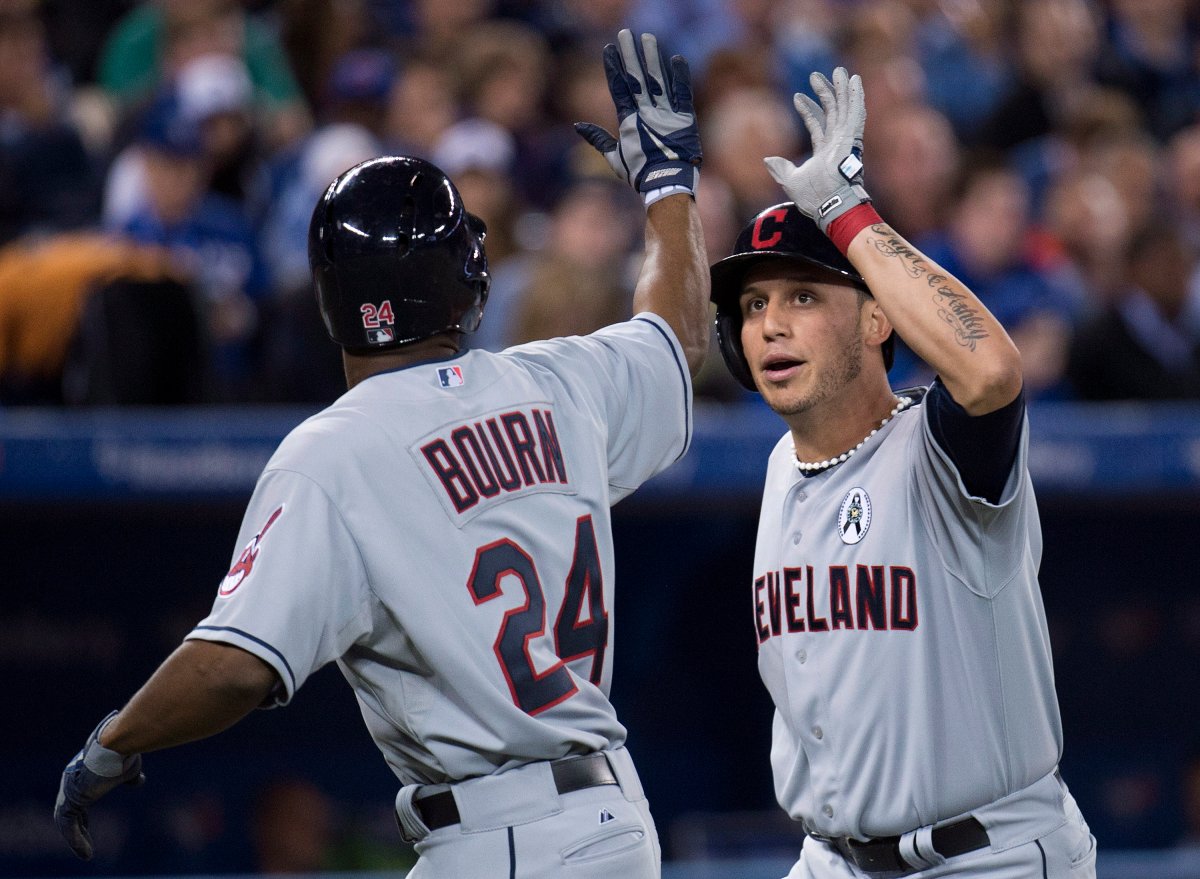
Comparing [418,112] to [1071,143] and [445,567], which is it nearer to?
[1071,143]

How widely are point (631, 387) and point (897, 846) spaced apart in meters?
0.90

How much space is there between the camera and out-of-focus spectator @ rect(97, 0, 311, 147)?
6812mm

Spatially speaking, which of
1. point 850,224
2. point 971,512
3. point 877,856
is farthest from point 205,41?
point 877,856

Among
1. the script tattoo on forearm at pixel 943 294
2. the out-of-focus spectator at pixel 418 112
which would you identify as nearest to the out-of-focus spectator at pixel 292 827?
the out-of-focus spectator at pixel 418 112

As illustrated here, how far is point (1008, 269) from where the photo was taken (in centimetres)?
Answer: 682

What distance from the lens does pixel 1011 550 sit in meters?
2.93

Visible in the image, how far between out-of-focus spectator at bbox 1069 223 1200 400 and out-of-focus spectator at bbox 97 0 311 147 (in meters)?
3.17

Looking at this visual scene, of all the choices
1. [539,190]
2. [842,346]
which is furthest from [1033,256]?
[842,346]

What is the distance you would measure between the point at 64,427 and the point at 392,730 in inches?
117

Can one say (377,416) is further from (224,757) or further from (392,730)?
(224,757)

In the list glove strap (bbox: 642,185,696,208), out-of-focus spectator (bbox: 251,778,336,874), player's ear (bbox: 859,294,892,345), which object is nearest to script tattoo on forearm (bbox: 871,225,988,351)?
player's ear (bbox: 859,294,892,345)

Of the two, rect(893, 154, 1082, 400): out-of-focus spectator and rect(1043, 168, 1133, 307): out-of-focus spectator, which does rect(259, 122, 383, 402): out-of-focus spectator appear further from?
rect(1043, 168, 1133, 307): out-of-focus spectator

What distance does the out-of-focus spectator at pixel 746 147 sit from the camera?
6746 mm

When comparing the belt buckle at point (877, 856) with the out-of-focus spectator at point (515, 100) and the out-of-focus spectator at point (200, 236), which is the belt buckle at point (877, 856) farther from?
the out-of-focus spectator at point (515, 100)
